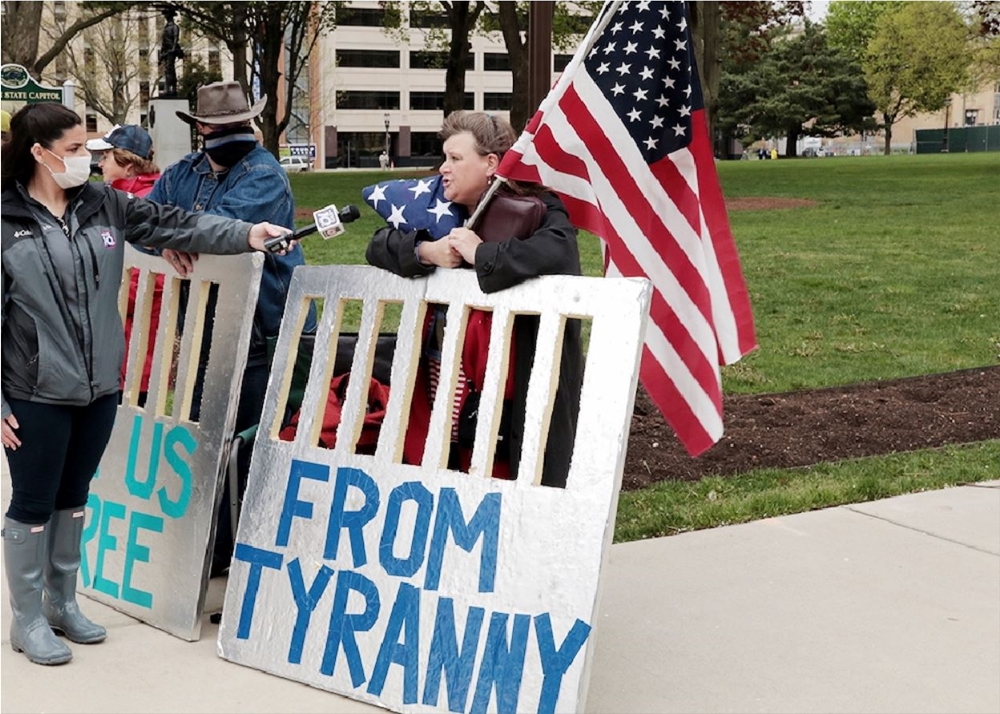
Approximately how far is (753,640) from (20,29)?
2220cm

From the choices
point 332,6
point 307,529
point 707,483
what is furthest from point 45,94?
point 332,6

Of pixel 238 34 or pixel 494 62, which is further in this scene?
pixel 494 62

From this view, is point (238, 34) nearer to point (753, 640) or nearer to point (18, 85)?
point (18, 85)

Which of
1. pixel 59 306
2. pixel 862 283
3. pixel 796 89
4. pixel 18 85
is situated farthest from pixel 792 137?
pixel 59 306

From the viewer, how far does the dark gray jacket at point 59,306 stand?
401 cm

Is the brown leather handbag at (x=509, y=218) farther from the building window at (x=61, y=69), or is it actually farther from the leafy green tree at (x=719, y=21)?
the building window at (x=61, y=69)

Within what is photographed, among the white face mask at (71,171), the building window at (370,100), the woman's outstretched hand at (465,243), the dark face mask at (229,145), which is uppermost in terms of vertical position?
the building window at (370,100)

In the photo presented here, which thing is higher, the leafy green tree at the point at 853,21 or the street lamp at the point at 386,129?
Result: the leafy green tree at the point at 853,21

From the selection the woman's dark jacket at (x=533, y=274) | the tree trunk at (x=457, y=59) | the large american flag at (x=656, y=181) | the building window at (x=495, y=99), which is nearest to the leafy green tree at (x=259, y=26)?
the tree trunk at (x=457, y=59)

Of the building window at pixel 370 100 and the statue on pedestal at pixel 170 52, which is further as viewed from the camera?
the building window at pixel 370 100

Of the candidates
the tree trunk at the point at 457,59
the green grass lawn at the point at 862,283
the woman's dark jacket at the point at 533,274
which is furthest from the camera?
the tree trunk at the point at 457,59

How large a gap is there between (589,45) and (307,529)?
1821 mm

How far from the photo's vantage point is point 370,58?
324 feet

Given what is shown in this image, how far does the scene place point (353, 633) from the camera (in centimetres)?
398
